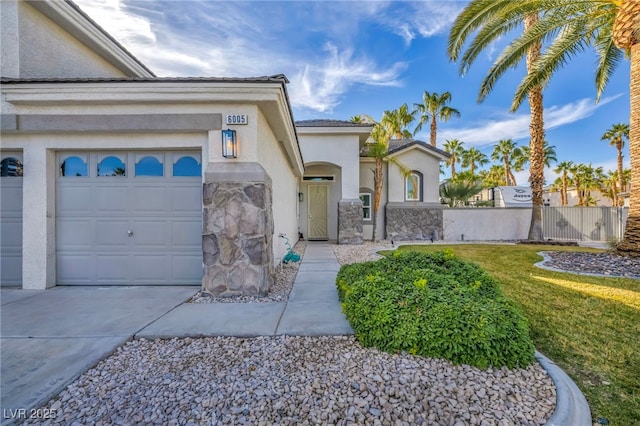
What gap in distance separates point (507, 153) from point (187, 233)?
37755mm

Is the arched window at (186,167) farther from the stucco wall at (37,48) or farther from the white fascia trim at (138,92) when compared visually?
the stucco wall at (37,48)

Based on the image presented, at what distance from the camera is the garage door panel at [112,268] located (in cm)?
528

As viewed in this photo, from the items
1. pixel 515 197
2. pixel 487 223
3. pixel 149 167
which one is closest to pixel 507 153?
pixel 515 197

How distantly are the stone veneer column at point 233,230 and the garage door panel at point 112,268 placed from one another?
1783 mm

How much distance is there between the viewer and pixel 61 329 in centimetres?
344

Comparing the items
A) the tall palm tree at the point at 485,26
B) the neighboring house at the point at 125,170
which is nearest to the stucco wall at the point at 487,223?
the tall palm tree at the point at 485,26

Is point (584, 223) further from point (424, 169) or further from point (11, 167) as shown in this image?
point (11, 167)

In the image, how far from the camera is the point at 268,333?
11.0 feet

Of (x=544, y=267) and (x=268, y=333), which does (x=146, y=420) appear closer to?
(x=268, y=333)

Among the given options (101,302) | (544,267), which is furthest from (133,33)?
(544,267)

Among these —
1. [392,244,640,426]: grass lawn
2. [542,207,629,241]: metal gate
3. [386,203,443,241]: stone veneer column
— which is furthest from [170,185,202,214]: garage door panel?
[542,207,629,241]: metal gate

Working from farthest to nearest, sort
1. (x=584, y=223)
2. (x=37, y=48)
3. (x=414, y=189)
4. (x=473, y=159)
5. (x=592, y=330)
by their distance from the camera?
(x=473, y=159) < (x=414, y=189) < (x=584, y=223) < (x=37, y=48) < (x=592, y=330)

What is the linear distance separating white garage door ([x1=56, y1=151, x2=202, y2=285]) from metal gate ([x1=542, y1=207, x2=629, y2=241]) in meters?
17.3

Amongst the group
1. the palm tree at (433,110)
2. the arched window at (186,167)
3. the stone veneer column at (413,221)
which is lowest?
the stone veneer column at (413,221)
